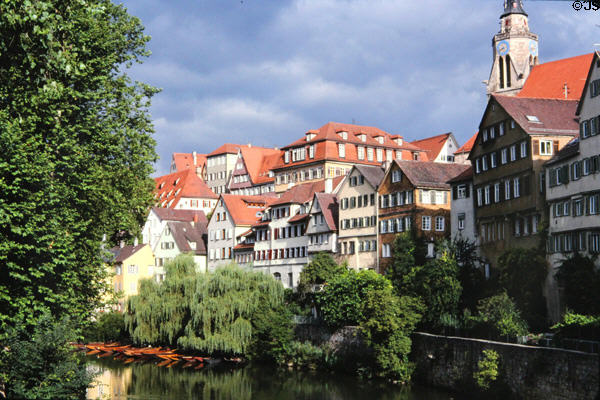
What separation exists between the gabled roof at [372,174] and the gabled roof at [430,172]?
3.72m

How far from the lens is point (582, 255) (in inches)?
1548

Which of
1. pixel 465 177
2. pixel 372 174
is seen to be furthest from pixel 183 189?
pixel 465 177

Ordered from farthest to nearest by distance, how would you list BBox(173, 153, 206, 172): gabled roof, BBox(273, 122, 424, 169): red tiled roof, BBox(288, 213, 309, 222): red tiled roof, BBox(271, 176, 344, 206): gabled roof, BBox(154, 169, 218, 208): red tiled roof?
BBox(173, 153, 206, 172): gabled roof, BBox(154, 169, 218, 208): red tiled roof, BBox(273, 122, 424, 169): red tiled roof, BBox(271, 176, 344, 206): gabled roof, BBox(288, 213, 309, 222): red tiled roof

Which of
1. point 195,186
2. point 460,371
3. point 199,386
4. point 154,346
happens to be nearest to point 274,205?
point 154,346

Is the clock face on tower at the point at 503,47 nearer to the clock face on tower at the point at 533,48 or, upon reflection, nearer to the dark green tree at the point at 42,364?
the clock face on tower at the point at 533,48

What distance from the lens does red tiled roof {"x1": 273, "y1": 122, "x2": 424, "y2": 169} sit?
318 ft

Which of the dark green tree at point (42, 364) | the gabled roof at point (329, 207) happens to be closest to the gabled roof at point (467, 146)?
the gabled roof at point (329, 207)

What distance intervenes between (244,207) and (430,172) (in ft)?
101

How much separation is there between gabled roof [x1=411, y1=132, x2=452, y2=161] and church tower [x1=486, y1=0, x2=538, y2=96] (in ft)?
29.7

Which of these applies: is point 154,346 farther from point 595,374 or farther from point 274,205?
point 595,374

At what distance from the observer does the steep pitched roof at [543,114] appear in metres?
45.8

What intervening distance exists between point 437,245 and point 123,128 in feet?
82.9

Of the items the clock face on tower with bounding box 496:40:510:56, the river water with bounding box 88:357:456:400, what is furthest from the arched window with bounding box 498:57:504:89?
the river water with bounding box 88:357:456:400

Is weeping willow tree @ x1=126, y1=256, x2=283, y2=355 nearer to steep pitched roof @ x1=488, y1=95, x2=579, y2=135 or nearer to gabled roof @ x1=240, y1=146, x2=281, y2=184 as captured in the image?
steep pitched roof @ x1=488, y1=95, x2=579, y2=135
